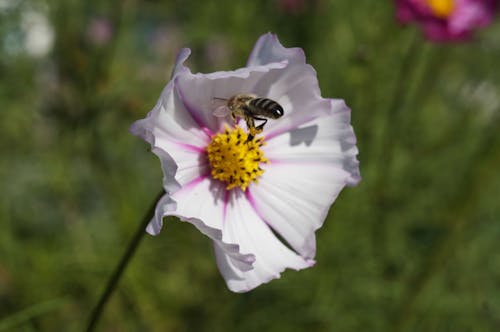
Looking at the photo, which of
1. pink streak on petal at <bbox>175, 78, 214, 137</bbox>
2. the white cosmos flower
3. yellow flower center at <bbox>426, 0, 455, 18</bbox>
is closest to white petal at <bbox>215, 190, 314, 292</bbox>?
the white cosmos flower

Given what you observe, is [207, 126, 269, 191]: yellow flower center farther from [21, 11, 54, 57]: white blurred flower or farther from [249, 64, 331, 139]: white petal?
[21, 11, 54, 57]: white blurred flower

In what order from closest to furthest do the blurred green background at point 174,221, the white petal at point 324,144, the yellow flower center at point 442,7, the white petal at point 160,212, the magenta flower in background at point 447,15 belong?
the white petal at point 160,212, the white petal at point 324,144, the blurred green background at point 174,221, the magenta flower in background at point 447,15, the yellow flower center at point 442,7

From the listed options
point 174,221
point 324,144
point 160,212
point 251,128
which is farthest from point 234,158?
point 174,221

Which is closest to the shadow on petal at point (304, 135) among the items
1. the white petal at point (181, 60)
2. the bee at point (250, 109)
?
the bee at point (250, 109)

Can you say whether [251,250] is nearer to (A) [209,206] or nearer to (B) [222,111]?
(A) [209,206]

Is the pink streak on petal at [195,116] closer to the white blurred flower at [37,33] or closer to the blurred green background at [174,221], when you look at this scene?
the blurred green background at [174,221]

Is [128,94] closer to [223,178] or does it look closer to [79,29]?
[79,29]

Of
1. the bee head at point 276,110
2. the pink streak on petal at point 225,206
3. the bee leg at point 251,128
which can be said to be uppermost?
the bee head at point 276,110
